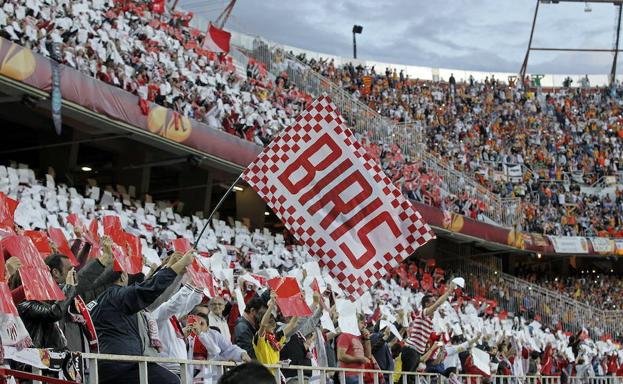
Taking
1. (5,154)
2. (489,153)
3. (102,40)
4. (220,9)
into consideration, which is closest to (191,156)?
(102,40)

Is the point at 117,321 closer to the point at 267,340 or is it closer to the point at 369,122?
the point at 267,340

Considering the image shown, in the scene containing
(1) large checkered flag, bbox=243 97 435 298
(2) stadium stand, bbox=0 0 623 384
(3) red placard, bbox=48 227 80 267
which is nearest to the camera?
(2) stadium stand, bbox=0 0 623 384

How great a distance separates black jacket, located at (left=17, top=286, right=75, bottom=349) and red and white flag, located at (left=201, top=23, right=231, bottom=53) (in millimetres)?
21272

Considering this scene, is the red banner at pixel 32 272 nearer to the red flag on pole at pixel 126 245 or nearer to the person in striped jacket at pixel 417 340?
the red flag on pole at pixel 126 245

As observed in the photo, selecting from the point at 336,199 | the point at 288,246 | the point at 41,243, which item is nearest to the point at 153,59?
the point at 288,246

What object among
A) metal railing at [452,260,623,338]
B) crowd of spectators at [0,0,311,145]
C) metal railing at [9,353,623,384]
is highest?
crowd of spectators at [0,0,311,145]

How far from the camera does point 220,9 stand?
31312mm

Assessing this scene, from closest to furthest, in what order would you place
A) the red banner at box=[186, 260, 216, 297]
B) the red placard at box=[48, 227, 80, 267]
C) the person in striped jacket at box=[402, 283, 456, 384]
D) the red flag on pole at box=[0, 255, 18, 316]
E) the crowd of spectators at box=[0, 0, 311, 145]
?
the red flag on pole at box=[0, 255, 18, 316] → the red placard at box=[48, 227, 80, 267] → the red banner at box=[186, 260, 216, 297] → the person in striped jacket at box=[402, 283, 456, 384] → the crowd of spectators at box=[0, 0, 311, 145]

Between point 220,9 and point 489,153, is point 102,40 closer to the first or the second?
point 220,9

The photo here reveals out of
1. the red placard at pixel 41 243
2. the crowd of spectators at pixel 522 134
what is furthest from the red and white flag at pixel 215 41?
the red placard at pixel 41 243

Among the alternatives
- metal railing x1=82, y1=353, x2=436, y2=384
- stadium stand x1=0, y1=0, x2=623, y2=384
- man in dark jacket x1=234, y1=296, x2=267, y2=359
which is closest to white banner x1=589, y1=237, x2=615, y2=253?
stadium stand x1=0, y1=0, x2=623, y2=384

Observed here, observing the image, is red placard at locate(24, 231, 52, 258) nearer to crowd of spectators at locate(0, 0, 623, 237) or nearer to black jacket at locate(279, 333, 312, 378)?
black jacket at locate(279, 333, 312, 378)

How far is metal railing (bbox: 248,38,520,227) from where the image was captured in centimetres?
3203

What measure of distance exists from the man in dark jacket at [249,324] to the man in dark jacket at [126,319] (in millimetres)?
1673
